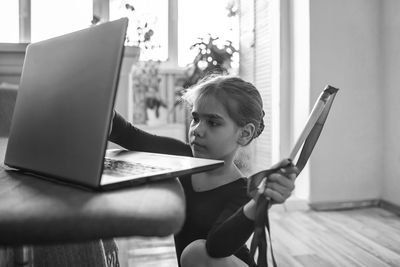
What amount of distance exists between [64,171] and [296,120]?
2.14 metres

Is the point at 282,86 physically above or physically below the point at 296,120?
above

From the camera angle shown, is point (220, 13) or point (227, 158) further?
point (220, 13)

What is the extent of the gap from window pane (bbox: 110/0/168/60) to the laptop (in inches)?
114

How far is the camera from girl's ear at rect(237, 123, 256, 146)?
948 millimetres

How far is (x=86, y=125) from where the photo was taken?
14.5 inches

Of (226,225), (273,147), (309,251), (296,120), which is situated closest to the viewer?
(226,225)

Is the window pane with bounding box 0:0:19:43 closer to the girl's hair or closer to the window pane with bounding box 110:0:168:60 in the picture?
the window pane with bounding box 110:0:168:60

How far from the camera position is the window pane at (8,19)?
3244 mm

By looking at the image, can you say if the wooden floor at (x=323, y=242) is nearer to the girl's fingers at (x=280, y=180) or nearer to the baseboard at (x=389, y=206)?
the baseboard at (x=389, y=206)

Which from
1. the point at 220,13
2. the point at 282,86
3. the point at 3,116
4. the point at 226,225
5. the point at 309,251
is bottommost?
the point at 309,251

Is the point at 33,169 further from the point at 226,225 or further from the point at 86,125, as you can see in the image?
the point at 226,225

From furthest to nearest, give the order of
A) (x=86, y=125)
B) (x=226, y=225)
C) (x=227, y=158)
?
(x=227, y=158) < (x=226, y=225) < (x=86, y=125)

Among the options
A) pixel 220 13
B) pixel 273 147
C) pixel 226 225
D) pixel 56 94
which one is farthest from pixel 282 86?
pixel 56 94

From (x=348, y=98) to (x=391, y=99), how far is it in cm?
26
